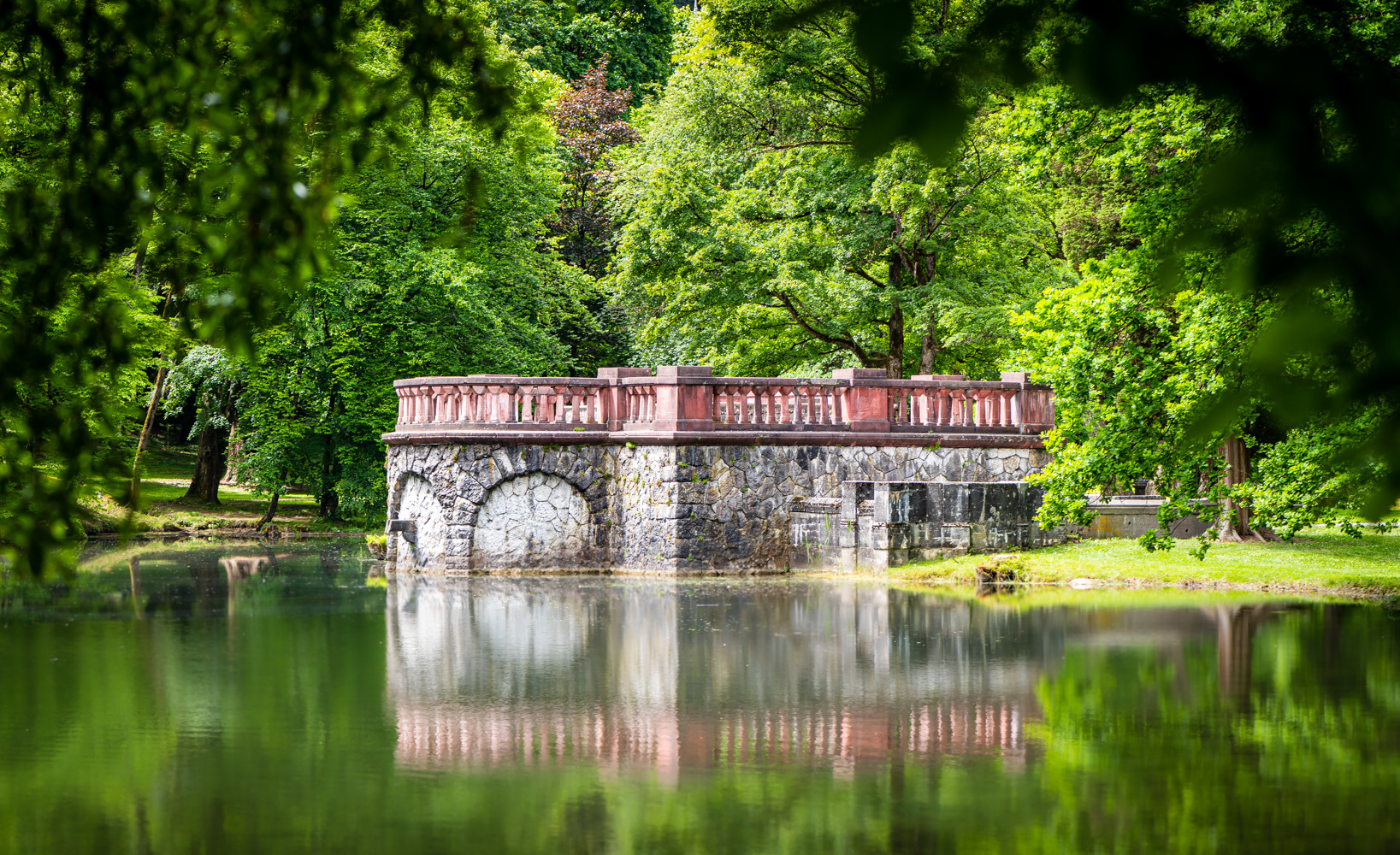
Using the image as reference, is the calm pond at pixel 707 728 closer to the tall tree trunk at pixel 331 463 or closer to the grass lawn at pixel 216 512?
the grass lawn at pixel 216 512

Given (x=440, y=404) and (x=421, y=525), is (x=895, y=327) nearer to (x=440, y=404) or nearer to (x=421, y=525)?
(x=440, y=404)

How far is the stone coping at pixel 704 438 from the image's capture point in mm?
21000

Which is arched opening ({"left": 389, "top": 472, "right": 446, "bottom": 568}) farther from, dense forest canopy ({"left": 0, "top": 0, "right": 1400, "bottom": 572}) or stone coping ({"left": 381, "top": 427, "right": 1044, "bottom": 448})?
dense forest canopy ({"left": 0, "top": 0, "right": 1400, "bottom": 572})

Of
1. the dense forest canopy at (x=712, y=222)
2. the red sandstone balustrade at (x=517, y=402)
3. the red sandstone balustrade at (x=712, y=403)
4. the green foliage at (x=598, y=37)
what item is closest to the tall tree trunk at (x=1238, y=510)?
the dense forest canopy at (x=712, y=222)

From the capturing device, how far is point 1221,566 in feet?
61.2

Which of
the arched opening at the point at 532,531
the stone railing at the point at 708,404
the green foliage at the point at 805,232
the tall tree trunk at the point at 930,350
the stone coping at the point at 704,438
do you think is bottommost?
the arched opening at the point at 532,531

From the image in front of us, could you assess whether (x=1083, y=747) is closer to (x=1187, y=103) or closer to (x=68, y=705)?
(x=68, y=705)

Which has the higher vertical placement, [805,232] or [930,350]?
[805,232]

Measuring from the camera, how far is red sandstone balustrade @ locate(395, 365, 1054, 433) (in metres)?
21.2

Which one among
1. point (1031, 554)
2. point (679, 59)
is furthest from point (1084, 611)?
point (679, 59)

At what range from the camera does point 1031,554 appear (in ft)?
67.2

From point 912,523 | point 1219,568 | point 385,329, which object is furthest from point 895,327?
point 385,329

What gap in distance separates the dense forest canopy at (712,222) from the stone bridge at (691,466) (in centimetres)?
258

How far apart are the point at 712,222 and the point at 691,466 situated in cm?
861
